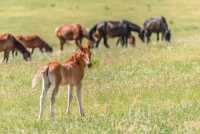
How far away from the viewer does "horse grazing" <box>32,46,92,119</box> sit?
13039 millimetres

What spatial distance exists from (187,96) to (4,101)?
4878 mm

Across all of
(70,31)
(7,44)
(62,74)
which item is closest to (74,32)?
(70,31)

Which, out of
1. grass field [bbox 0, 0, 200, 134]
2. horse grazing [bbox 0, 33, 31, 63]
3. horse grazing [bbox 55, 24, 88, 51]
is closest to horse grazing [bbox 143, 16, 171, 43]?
horse grazing [bbox 55, 24, 88, 51]

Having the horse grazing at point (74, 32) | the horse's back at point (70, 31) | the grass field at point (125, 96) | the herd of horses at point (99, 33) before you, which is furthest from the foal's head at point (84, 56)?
the horse's back at point (70, 31)

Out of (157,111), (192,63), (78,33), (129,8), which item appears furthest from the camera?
(129,8)

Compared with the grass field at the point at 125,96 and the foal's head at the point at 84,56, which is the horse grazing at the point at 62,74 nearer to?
the foal's head at the point at 84,56

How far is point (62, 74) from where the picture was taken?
13227 mm

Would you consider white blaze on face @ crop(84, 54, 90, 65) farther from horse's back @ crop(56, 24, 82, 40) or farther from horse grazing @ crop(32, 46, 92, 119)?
horse's back @ crop(56, 24, 82, 40)

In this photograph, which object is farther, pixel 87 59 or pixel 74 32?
pixel 74 32

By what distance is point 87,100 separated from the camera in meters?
16.1

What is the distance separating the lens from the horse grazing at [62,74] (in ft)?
42.8

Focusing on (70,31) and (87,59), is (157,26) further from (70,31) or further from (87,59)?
(87,59)

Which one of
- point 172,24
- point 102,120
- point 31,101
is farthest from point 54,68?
point 172,24

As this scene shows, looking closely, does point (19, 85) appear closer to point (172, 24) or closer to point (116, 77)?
point (116, 77)
